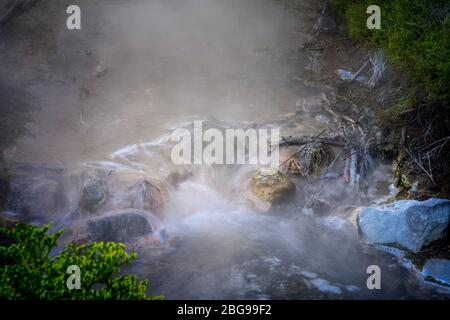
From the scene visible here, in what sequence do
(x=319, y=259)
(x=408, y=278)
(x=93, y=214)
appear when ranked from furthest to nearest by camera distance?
(x=93, y=214) < (x=319, y=259) < (x=408, y=278)

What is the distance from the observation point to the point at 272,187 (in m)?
9.86

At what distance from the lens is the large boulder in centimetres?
801

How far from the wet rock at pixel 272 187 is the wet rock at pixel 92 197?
3.90 meters

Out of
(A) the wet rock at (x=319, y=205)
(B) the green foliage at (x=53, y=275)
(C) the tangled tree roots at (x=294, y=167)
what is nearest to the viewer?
(B) the green foliage at (x=53, y=275)

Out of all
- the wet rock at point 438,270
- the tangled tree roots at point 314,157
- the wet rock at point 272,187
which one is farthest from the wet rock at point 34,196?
the wet rock at point 438,270

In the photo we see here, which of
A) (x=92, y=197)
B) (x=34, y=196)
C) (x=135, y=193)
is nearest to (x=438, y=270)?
(x=135, y=193)

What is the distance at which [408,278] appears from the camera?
7578 mm

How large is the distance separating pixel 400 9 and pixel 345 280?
26.7ft

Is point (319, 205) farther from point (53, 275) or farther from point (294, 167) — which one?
point (53, 275)

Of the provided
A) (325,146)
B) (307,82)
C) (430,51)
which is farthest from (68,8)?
(430,51)

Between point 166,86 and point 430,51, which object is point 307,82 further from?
point 430,51

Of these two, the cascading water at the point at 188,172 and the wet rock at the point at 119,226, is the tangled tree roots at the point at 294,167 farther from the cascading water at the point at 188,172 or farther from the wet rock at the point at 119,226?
the wet rock at the point at 119,226

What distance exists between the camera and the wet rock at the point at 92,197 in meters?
9.14

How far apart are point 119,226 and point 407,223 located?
21.0 ft
